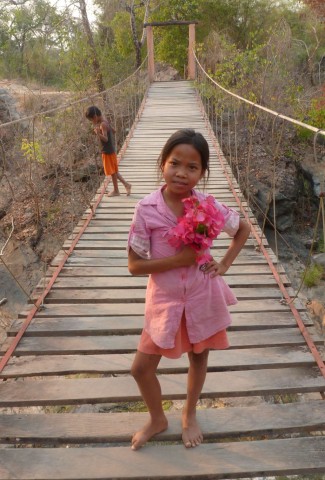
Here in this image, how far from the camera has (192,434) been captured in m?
1.26

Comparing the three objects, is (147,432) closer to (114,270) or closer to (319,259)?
(114,270)

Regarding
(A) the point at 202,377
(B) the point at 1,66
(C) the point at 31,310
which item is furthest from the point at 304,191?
(B) the point at 1,66

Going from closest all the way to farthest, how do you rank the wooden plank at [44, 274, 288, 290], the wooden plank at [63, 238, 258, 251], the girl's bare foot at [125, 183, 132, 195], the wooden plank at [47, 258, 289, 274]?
1. the wooden plank at [44, 274, 288, 290]
2. the wooden plank at [47, 258, 289, 274]
3. the wooden plank at [63, 238, 258, 251]
4. the girl's bare foot at [125, 183, 132, 195]

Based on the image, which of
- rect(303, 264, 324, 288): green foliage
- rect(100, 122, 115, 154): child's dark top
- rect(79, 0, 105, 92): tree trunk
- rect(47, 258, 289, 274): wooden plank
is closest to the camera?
rect(47, 258, 289, 274): wooden plank

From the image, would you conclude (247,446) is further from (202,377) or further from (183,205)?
(183,205)

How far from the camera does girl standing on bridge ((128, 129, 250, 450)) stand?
1.02m

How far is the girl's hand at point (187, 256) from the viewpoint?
1.00 metres

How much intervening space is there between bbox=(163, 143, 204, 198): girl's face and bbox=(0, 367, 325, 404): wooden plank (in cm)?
72

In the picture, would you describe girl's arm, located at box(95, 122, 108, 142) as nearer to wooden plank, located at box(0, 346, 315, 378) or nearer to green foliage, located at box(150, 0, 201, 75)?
wooden plank, located at box(0, 346, 315, 378)

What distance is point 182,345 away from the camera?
109cm

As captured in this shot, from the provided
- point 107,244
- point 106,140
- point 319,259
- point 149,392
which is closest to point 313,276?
point 319,259

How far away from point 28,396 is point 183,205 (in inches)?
32.6

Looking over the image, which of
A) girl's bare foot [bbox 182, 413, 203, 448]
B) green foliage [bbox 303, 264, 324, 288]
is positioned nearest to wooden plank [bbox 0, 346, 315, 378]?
girl's bare foot [bbox 182, 413, 203, 448]

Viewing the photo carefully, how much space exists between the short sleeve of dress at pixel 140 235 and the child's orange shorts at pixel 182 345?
19 cm
